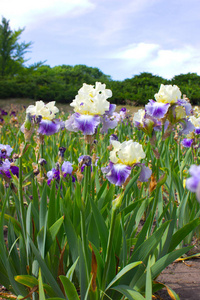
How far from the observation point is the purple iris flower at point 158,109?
6.37 feet

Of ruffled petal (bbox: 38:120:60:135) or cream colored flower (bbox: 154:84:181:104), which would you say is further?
ruffled petal (bbox: 38:120:60:135)

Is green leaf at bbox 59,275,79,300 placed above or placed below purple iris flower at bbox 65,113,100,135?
below

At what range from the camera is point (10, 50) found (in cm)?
3083

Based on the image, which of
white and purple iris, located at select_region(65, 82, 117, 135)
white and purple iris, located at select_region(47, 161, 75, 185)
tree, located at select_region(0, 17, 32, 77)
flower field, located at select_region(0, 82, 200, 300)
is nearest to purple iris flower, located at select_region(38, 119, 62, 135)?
flower field, located at select_region(0, 82, 200, 300)

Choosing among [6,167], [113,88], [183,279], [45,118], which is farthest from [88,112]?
[113,88]

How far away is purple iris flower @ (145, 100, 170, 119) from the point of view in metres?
1.94

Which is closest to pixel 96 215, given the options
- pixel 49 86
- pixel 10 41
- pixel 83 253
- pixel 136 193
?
pixel 83 253

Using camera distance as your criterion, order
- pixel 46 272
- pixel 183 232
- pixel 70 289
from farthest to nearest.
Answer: pixel 183 232
pixel 46 272
pixel 70 289

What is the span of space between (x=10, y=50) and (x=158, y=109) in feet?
106

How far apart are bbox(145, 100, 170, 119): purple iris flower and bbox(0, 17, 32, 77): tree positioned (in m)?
29.8

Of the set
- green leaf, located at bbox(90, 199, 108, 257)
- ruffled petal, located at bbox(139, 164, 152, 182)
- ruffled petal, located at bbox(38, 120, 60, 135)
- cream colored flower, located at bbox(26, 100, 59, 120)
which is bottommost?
green leaf, located at bbox(90, 199, 108, 257)

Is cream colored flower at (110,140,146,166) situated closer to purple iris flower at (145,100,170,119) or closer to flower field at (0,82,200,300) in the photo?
flower field at (0,82,200,300)

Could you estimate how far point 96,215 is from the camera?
1652 millimetres

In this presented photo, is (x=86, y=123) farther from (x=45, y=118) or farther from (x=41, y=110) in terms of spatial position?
(x=45, y=118)
